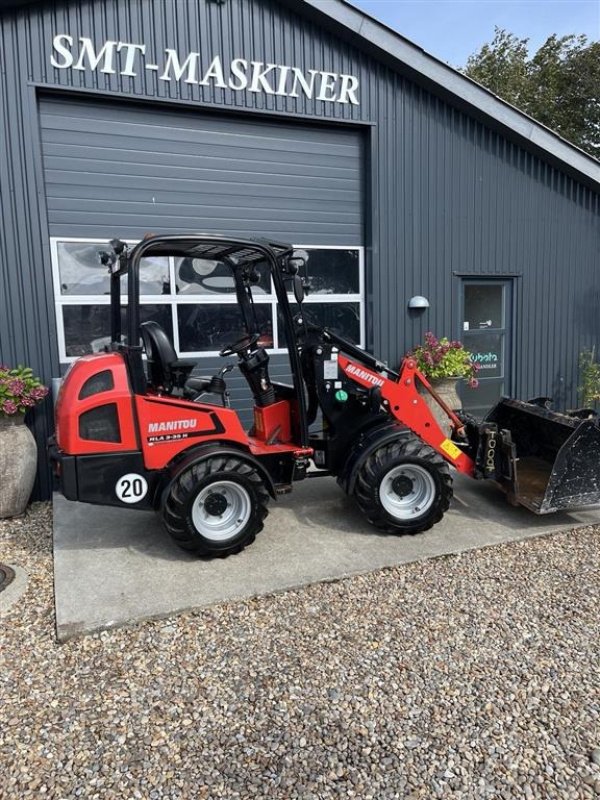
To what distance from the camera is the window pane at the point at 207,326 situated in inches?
246

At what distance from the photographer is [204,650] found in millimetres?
2959

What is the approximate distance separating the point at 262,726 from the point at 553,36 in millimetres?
23663

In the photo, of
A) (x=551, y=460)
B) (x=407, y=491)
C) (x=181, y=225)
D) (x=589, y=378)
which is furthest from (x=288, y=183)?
(x=589, y=378)

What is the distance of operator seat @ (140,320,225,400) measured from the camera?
400 cm

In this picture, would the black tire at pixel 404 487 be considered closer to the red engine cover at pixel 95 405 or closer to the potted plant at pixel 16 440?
the red engine cover at pixel 95 405

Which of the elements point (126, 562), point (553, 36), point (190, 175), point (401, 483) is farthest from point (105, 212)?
point (553, 36)

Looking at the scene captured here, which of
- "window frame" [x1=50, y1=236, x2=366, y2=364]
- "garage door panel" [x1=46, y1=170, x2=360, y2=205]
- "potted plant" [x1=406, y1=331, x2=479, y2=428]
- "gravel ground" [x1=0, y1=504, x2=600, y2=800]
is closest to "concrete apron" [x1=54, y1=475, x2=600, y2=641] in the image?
"gravel ground" [x1=0, y1=504, x2=600, y2=800]

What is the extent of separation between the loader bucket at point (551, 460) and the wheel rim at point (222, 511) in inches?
85.6

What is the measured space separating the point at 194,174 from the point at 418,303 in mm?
3008

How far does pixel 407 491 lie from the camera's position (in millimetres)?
4402

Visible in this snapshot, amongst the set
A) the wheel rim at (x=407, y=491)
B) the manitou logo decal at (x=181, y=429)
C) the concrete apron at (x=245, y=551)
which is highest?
the manitou logo decal at (x=181, y=429)

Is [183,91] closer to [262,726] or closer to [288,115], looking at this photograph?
[288,115]

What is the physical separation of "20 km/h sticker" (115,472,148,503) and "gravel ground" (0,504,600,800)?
2.51 feet

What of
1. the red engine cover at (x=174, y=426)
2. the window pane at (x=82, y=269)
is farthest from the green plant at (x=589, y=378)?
the window pane at (x=82, y=269)
